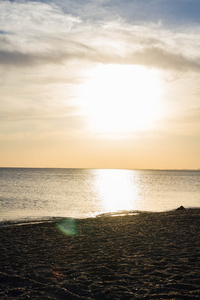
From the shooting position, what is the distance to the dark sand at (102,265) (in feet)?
29.7

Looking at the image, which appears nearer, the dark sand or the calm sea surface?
the dark sand

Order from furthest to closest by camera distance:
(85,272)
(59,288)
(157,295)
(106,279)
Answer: (85,272)
(106,279)
(59,288)
(157,295)

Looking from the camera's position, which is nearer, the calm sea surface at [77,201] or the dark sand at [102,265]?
the dark sand at [102,265]

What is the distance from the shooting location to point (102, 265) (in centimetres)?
1159

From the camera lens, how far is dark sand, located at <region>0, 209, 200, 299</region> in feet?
29.7

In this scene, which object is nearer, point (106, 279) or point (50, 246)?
point (106, 279)

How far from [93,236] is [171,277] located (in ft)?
27.5

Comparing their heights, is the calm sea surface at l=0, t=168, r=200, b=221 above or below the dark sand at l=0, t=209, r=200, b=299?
below

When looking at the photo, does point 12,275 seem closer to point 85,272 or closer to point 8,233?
point 85,272

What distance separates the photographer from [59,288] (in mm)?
9375

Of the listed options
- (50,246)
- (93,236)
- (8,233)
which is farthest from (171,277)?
(8,233)

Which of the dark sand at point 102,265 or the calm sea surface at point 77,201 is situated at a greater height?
the dark sand at point 102,265

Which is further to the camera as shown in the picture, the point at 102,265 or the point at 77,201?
the point at 77,201

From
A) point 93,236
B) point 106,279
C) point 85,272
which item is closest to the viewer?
point 106,279
